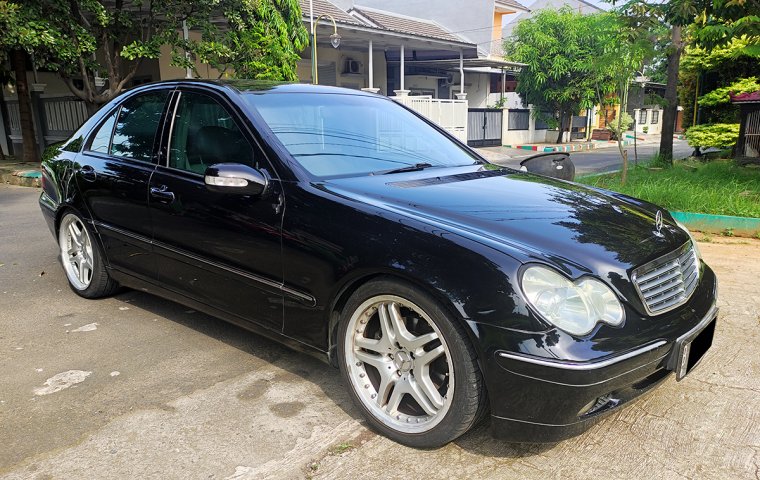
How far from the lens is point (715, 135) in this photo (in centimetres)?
1305

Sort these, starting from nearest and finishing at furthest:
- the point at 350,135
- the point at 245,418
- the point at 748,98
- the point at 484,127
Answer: the point at 245,418
the point at 350,135
the point at 748,98
the point at 484,127

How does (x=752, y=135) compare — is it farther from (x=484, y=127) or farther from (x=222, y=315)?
(x=222, y=315)

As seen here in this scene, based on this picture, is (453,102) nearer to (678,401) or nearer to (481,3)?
(481,3)

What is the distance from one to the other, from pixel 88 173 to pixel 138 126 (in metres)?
0.55

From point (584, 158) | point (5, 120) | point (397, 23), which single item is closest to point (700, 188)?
point (584, 158)

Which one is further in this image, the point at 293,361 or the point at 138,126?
the point at 138,126

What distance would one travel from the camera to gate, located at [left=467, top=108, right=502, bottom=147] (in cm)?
2186

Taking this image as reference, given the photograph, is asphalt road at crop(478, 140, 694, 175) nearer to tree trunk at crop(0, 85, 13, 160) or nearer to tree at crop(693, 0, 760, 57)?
tree at crop(693, 0, 760, 57)

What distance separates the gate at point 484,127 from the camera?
71.7 ft

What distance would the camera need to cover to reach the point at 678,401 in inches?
119

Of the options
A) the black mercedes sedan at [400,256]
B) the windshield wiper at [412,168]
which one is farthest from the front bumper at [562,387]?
the windshield wiper at [412,168]

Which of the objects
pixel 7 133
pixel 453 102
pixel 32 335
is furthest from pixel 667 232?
pixel 7 133

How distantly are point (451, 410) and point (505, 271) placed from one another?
62 cm

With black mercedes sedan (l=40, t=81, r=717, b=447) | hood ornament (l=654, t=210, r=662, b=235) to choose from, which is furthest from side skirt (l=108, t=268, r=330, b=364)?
hood ornament (l=654, t=210, r=662, b=235)
